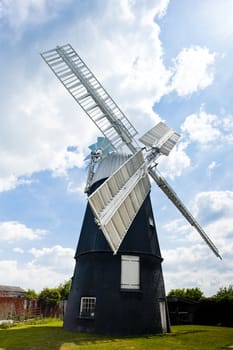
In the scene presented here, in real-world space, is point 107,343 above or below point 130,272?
below

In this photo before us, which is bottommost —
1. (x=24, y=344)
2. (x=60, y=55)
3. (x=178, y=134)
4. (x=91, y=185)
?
(x=24, y=344)

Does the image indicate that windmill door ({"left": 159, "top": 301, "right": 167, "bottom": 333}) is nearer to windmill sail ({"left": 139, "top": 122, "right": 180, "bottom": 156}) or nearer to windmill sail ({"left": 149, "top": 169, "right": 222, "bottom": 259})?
windmill sail ({"left": 149, "top": 169, "right": 222, "bottom": 259})

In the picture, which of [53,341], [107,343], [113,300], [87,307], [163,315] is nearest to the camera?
[107,343]

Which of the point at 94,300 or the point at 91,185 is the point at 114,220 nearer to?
the point at 94,300

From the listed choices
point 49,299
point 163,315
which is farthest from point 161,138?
point 49,299

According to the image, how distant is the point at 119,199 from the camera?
36.1 ft

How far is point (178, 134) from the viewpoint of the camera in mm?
19703

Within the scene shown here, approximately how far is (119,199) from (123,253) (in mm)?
4695

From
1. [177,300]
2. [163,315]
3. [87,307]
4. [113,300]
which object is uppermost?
[177,300]

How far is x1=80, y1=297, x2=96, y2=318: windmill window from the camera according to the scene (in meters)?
14.0

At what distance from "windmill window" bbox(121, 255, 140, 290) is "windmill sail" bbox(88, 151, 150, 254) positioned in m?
3.19

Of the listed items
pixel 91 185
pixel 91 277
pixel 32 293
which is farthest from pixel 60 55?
pixel 32 293

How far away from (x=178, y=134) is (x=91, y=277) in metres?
10.2

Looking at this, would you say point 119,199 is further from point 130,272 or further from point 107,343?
point 107,343
